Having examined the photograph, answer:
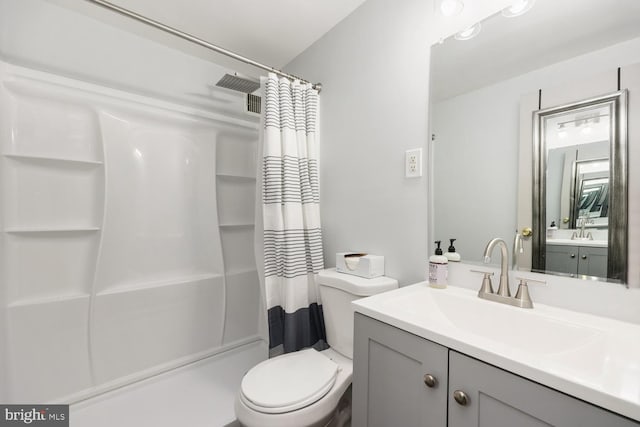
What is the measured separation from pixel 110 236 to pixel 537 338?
205 centimetres

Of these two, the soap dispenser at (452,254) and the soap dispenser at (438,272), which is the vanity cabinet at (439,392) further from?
the soap dispenser at (452,254)

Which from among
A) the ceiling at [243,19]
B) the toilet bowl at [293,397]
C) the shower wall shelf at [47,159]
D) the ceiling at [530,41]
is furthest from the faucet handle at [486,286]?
the shower wall shelf at [47,159]

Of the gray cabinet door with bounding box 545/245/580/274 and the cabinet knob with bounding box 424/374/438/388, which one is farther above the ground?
the gray cabinet door with bounding box 545/245/580/274

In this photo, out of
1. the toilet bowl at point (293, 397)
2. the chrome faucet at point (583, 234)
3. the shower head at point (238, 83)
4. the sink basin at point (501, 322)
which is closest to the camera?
the sink basin at point (501, 322)

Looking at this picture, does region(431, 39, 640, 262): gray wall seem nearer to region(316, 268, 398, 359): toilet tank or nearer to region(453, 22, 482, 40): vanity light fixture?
region(453, 22, 482, 40): vanity light fixture

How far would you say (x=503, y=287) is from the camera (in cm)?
98

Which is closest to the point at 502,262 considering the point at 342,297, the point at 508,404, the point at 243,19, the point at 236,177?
the point at 508,404

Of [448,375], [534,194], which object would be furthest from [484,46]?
[448,375]

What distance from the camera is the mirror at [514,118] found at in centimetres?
86

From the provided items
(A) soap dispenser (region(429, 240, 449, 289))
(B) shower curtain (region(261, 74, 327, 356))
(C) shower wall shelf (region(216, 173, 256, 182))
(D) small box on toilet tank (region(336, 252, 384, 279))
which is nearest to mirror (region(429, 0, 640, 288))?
(A) soap dispenser (region(429, 240, 449, 289))

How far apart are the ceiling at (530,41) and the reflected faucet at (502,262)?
65cm

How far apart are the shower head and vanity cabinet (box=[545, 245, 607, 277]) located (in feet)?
6.13

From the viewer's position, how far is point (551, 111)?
3.15 feet

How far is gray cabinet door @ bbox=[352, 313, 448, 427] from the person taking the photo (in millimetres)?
718
